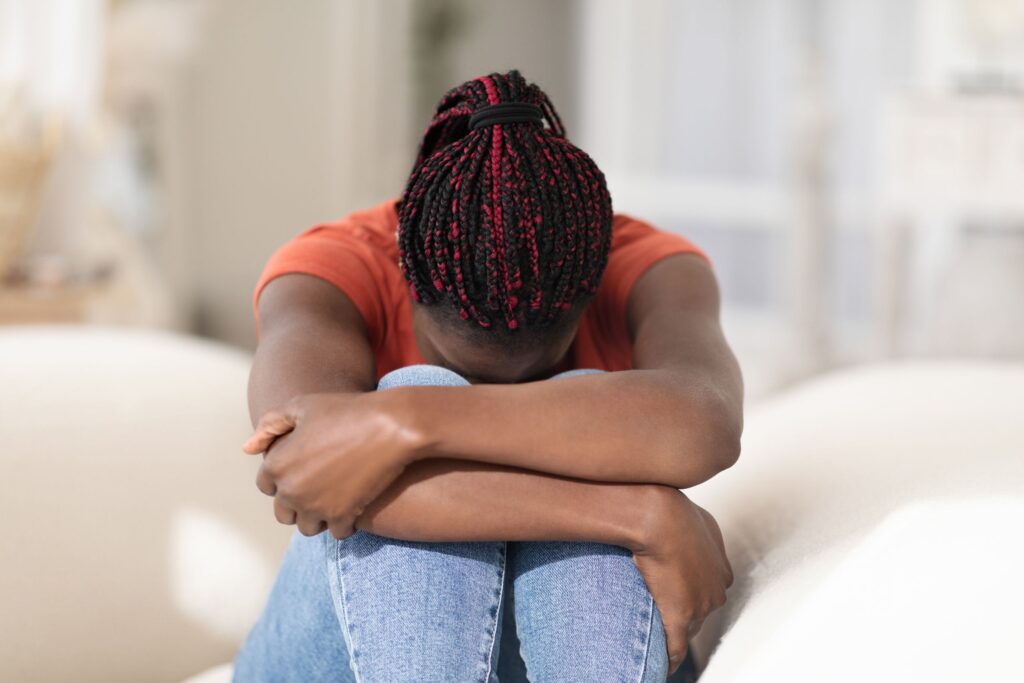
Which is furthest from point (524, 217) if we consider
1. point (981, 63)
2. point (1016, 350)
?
point (981, 63)

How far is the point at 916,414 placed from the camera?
3.59 ft

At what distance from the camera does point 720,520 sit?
40.4 inches

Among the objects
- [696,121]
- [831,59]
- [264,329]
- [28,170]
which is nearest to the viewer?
[264,329]

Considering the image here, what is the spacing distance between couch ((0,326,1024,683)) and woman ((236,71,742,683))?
0.30ft

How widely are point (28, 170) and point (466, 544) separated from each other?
1.40 meters

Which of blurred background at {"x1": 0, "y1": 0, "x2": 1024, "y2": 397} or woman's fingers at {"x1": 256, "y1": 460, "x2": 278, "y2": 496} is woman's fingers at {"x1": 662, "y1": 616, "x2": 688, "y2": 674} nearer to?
woman's fingers at {"x1": 256, "y1": 460, "x2": 278, "y2": 496}

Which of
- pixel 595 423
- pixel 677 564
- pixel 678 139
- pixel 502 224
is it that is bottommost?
pixel 678 139

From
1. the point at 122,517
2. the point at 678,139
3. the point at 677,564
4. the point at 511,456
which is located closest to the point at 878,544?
the point at 677,564

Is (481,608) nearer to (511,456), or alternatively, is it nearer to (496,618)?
(496,618)

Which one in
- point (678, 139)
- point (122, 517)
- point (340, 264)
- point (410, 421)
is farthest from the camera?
point (678, 139)

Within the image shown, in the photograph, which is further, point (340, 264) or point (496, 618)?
point (340, 264)

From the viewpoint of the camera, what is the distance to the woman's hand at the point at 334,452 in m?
0.73

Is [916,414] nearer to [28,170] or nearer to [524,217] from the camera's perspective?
[524,217]

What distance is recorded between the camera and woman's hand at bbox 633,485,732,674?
0.78 metres
